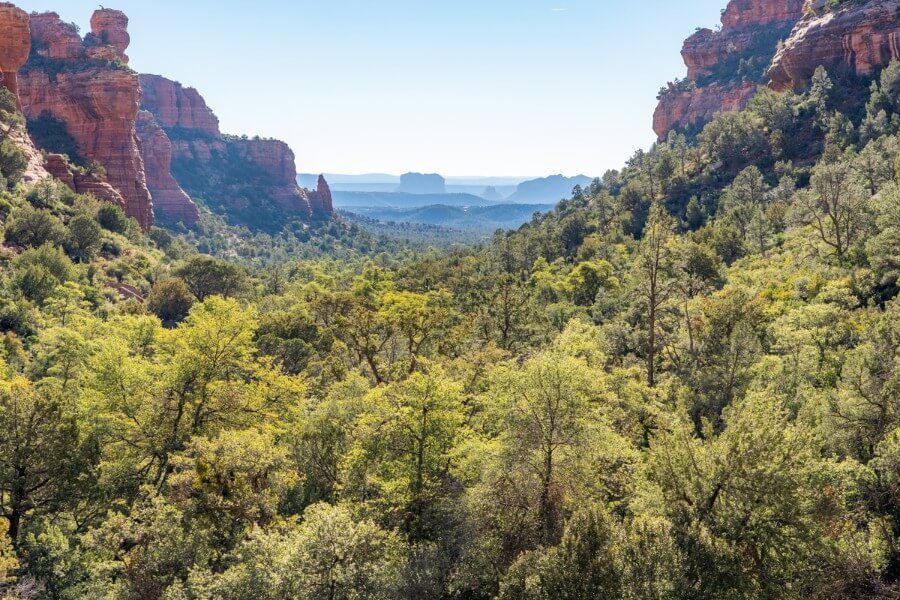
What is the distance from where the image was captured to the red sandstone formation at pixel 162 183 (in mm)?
177625

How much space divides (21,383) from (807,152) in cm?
11393

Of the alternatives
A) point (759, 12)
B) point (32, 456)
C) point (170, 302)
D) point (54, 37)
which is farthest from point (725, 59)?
point (32, 456)

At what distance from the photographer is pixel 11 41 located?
9056 cm

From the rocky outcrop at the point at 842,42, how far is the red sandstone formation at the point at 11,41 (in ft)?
494

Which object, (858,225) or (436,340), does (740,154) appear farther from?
(436,340)

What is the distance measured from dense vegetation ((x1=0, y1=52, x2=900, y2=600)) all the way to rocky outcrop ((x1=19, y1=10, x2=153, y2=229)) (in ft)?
276

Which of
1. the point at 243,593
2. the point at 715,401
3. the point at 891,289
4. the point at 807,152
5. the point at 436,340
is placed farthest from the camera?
the point at 807,152

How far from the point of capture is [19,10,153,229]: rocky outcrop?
114750mm

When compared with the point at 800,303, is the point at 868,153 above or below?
above

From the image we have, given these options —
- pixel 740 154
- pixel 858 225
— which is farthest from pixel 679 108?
pixel 858 225

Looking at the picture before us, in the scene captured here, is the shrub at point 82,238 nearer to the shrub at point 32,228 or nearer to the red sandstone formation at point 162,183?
the shrub at point 32,228

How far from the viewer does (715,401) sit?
29.3 metres

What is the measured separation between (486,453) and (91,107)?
134640mm

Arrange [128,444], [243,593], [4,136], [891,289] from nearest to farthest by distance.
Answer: [243,593], [128,444], [891,289], [4,136]
